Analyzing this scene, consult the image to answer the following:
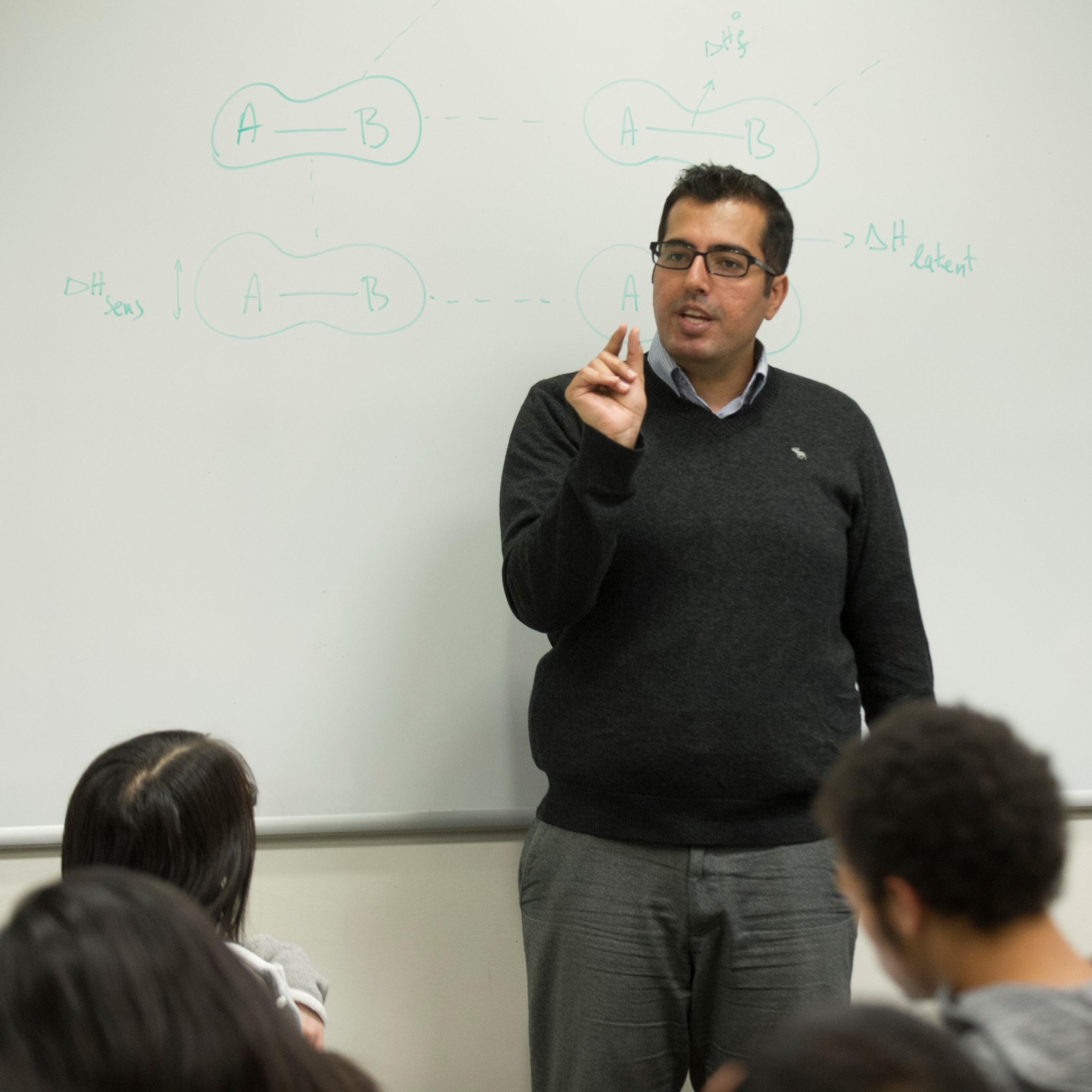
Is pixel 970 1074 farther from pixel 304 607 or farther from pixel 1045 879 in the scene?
pixel 304 607

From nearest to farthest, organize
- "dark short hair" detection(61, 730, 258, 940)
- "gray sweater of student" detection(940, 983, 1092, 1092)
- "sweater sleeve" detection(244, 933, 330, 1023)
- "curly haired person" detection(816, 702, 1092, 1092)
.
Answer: "gray sweater of student" detection(940, 983, 1092, 1092) → "curly haired person" detection(816, 702, 1092, 1092) → "dark short hair" detection(61, 730, 258, 940) → "sweater sleeve" detection(244, 933, 330, 1023)

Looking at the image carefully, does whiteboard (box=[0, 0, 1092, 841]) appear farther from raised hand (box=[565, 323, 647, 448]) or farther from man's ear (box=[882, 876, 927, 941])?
man's ear (box=[882, 876, 927, 941])

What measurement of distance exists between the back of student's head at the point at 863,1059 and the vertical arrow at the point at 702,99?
1.57 meters

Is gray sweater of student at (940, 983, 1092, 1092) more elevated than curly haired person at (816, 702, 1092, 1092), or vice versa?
curly haired person at (816, 702, 1092, 1092)

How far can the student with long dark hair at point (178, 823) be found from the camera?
117 cm

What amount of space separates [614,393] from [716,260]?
1.04 feet

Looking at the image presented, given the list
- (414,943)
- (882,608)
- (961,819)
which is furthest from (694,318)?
(414,943)

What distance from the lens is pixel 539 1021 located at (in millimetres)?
1574

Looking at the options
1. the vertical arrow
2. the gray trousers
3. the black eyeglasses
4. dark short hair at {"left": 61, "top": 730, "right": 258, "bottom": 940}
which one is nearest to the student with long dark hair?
dark short hair at {"left": 61, "top": 730, "right": 258, "bottom": 940}

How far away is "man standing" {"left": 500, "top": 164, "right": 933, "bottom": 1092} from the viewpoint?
146 centimetres

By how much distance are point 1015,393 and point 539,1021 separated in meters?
1.34

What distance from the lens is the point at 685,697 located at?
1462 millimetres

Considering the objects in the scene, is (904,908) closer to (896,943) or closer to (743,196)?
(896,943)

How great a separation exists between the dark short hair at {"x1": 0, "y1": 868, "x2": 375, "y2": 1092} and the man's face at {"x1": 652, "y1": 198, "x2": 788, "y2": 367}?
1.12 m
